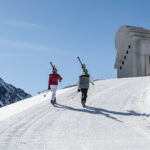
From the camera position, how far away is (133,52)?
4084 centimetres

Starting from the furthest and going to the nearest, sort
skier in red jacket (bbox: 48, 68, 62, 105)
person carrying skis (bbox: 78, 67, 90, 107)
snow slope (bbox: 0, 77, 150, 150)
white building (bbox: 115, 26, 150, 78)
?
white building (bbox: 115, 26, 150, 78) < skier in red jacket (bbox: 48, 68, 62, 105) < person carrying skis (bbox: 78, 67, 90, 107) < snow slope (bbox: 0, 77, 150, 150)

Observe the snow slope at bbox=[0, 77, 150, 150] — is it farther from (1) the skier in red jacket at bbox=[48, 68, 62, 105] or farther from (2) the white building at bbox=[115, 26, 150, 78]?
(2) the white building at bbox=[115, 26, 150, 78]

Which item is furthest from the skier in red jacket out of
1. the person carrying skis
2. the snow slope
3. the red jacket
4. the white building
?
the white building

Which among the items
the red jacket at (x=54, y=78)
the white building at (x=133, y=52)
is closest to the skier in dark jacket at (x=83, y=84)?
the red jacket at (x=54, y=78)

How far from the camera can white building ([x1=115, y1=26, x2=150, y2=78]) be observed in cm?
3966

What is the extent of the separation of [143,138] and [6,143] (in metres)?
3.19

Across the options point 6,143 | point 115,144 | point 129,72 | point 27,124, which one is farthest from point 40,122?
point 129,72

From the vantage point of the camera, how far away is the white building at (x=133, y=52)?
39656mm

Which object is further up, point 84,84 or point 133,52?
point 133,52

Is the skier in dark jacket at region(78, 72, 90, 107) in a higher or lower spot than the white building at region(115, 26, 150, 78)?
lower

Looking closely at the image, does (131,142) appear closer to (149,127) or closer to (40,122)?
(149,127)

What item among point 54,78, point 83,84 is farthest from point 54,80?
point 83,84

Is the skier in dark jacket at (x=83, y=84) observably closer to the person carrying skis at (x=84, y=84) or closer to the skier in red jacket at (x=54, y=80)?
the person carrying skis at (x=84, y=84)

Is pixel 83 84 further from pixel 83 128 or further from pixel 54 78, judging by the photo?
pixel 83 128
